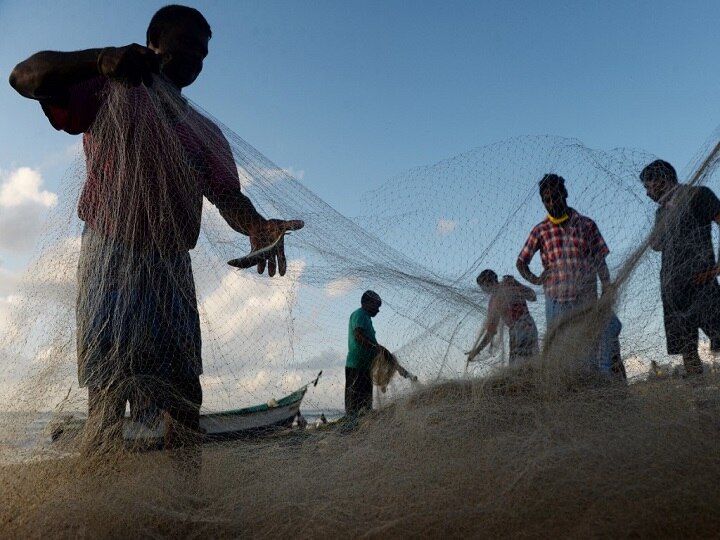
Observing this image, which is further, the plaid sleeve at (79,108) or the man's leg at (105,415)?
the plaid sleeve at (79,108)

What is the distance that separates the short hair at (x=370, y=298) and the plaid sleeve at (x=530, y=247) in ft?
3.23

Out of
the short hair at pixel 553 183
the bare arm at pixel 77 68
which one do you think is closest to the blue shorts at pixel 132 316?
the bare arm at pixel 77 68

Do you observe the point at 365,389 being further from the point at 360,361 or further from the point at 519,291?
the point at 519,291

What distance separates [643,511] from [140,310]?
76.2 inches

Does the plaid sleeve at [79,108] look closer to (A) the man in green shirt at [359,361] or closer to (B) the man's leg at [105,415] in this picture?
(B) the man's leg at [105,415]

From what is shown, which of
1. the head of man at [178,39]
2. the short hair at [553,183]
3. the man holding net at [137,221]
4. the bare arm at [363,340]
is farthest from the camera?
the bare arm at [363,340]

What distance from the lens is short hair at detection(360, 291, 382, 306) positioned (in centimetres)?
281

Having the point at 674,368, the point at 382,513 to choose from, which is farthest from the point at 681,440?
the point at 674,368

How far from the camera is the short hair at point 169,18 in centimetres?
267

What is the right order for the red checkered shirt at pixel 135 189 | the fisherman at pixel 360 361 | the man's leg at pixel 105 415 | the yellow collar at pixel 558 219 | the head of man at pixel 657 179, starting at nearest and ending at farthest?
the man's leg at pixel 105 415 < the red checkered shirt at pixel 135 189 < the head of man at pixel 657 179 < the yellow collar at pixel 558 219 < the fisherman at pixel 360 361

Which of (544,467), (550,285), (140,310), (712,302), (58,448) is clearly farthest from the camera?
(550,285)

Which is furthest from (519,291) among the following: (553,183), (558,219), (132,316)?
(132,316)

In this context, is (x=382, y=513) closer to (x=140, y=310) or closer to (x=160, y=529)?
(x=160, y=529)

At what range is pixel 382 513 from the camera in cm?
147
